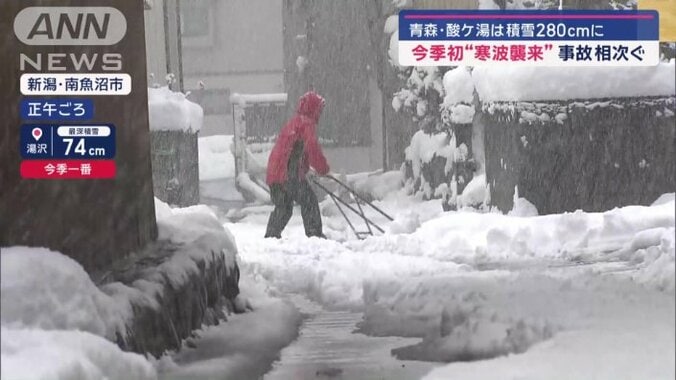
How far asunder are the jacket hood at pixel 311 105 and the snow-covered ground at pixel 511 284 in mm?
244

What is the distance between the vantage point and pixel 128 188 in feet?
9.83

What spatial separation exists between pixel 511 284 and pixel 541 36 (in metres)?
0.59

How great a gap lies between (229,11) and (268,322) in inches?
34.6

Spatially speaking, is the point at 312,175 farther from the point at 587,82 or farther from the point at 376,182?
the point at 587,82

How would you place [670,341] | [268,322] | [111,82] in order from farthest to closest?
[268,322]
[111,82]
[670,341]

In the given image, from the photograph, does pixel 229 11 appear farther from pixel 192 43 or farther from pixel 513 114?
pixel 513 114

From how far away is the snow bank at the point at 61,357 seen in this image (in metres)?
2.46

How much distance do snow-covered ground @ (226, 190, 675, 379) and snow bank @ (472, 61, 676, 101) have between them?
27cm

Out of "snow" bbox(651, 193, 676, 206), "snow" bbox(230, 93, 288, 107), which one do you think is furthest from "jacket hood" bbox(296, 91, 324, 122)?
"snow" bbox(651, 193, 676, 206)

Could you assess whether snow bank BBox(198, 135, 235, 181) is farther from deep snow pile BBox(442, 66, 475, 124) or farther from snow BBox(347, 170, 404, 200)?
deep snow pile BBox(442, 66, 475, 124)

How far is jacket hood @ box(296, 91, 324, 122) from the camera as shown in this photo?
2.80 metres

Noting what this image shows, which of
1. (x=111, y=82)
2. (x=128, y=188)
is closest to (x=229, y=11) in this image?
(x=111, y=82)

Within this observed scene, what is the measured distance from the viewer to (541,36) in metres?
2.73

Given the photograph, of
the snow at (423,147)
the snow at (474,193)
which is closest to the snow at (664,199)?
the snow at (474,193)
